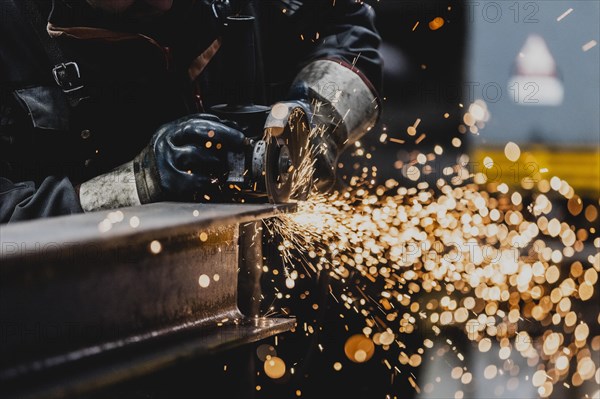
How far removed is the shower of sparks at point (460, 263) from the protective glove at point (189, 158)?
45cm

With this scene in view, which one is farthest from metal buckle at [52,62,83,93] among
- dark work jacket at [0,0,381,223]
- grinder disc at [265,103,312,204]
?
grinder disc at [265,103,312,204]

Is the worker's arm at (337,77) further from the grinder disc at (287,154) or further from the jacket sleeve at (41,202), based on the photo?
the jacket sleeve at (41,202)

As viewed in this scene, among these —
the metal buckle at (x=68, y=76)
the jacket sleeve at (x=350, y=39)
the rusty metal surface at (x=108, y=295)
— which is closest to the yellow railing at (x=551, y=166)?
the jacket sleeve at (x=350, y=39)

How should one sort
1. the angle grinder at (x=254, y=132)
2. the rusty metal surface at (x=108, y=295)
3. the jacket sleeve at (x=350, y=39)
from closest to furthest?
the rusty metal surface at (x=108, y=295)
the angle grinder at (x=254, y=132)
the jacket sleeve at (x=350, y=39)

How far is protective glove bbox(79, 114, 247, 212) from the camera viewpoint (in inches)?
62.4

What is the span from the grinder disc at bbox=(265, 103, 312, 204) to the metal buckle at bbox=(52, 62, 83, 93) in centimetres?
59

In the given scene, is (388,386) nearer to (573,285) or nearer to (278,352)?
(278,352)

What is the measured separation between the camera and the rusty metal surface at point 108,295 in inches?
42.1

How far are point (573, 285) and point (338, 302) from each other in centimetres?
360

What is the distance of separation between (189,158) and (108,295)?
0.45m

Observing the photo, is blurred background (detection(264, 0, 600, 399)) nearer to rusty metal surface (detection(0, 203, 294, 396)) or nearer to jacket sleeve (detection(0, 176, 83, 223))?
jacket sleeve (detection(0, 176, 83, 223))

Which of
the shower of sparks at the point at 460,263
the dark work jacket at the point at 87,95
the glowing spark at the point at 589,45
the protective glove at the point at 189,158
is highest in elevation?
the glowing spark at the point at 589,45

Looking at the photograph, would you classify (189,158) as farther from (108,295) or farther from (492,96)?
(492,96)

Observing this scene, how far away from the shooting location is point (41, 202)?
1834 millimetres
